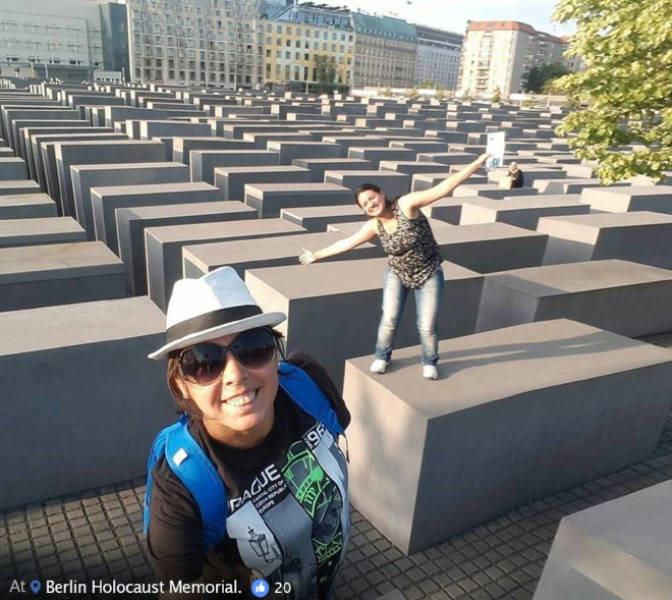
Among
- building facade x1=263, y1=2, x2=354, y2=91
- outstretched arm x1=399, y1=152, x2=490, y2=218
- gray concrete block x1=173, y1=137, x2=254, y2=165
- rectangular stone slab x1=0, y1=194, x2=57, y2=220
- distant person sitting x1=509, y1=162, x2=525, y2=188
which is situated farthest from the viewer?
building facade x1=263, y1=2, x2=354, y2=91

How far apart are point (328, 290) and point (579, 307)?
3.52 m

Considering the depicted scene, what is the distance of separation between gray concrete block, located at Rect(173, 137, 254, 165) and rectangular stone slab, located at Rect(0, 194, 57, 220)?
22.0ft

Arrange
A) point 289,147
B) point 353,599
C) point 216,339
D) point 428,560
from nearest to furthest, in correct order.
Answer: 1. point 216,339
2. point 353,599
3. point 428,560
4. point 289,147

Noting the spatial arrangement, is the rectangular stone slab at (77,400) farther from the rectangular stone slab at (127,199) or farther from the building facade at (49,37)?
Answer: the building facade at (49,37)

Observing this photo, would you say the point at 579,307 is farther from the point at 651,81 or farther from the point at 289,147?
the point at 289,147

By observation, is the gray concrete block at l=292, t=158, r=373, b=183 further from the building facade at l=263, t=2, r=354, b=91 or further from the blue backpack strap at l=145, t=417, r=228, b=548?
the building facade at l=263, t=2, r=354, b=91

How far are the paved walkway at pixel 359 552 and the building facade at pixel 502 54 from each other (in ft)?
485

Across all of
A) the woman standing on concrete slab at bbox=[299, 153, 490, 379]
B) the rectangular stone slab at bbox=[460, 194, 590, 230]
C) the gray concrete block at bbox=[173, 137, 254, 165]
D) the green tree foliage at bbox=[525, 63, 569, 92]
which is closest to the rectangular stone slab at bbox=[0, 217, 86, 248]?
the woman standing on concrete slab at bbox=[299, 153, 490, 379]

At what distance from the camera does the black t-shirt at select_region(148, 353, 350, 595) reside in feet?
5.80

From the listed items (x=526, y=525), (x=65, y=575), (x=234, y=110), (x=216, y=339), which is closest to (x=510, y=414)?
(x=526, y=525)

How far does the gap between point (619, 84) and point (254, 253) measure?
549cm

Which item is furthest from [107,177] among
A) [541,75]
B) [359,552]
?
[541,75]

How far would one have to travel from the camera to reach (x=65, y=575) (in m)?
3.81

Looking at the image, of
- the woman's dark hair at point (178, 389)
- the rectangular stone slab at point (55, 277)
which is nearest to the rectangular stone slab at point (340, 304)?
the rectangular stone slab at point (55, 277)
